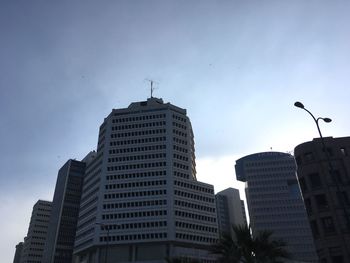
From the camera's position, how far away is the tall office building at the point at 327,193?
55.1 metres

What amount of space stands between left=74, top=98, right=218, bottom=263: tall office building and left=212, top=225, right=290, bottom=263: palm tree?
90.2 metres

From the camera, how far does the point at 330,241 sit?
55.8m

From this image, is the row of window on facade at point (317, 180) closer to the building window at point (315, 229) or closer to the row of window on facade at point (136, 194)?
the building window at point (315, 229)

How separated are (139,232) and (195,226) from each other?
2127cm

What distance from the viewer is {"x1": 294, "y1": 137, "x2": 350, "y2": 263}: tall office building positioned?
55.1 metres

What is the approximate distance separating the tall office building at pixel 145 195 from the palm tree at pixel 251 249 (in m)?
90.2

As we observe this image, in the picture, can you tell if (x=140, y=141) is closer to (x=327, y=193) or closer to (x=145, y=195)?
(x=145, y=195)

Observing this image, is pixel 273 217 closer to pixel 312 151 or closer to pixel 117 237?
pixel 117 237

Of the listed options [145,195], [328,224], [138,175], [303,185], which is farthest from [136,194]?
[328,224]

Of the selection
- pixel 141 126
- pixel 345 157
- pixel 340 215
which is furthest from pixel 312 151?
pixel 141 126

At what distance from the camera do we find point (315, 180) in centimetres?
6247

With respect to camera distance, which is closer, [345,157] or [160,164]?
[345,157]

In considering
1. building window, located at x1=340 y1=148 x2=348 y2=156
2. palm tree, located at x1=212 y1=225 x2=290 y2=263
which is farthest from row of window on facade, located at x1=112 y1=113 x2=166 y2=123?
palm tree, located at x1=212 y1=225 x2=290 y2=263

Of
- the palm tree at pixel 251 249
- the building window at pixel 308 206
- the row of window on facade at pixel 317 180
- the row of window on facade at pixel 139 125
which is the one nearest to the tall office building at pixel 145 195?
the row of window on facade at pixel 139 125
